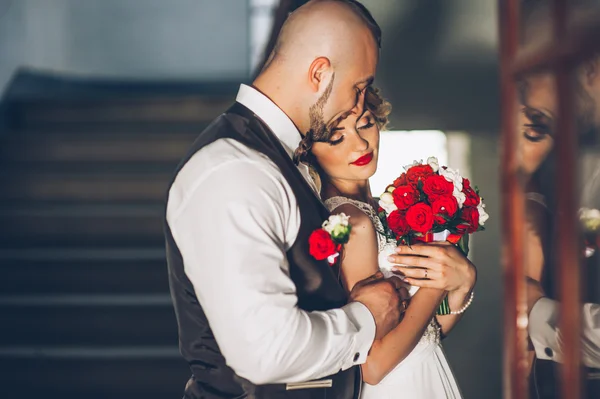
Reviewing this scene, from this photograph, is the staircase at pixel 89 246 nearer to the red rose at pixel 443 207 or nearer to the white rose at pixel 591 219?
the red rose at pixel 443 207

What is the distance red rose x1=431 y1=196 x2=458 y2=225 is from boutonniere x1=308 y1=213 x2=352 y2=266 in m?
0.29

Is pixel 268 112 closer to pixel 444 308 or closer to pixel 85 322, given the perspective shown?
pixel 444 308

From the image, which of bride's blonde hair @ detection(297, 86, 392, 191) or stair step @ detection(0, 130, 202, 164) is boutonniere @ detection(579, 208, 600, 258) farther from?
stair step @ detection(0, 130, 202, 164)

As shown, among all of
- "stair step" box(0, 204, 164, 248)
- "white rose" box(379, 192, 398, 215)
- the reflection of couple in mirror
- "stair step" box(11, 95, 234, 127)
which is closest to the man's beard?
"white rose" box(379, 192, 398, 215)

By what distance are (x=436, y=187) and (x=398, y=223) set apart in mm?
137

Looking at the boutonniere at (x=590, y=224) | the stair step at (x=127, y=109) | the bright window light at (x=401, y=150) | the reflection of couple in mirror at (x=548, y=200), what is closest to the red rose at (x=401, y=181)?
the reflection of couple in mirror at (x=548, y=200)

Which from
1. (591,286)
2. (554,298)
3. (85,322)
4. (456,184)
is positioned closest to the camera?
(591,286)

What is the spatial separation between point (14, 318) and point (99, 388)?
0.67m

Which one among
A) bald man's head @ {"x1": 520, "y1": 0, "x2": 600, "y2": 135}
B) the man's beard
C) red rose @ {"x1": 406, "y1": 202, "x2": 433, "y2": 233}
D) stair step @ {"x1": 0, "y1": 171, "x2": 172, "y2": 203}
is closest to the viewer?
bald man's head @ {"x1": 520, "y1": 0, "x2": 600, "y2": 135}

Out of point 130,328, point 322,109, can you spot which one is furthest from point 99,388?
point 322,109

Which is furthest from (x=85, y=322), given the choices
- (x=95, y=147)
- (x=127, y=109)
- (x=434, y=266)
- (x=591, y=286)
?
(x=591, y=286)

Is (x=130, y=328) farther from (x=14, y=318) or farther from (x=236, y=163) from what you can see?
(x=236, y=163)

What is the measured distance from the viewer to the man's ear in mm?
1541

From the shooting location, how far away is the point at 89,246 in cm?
420
